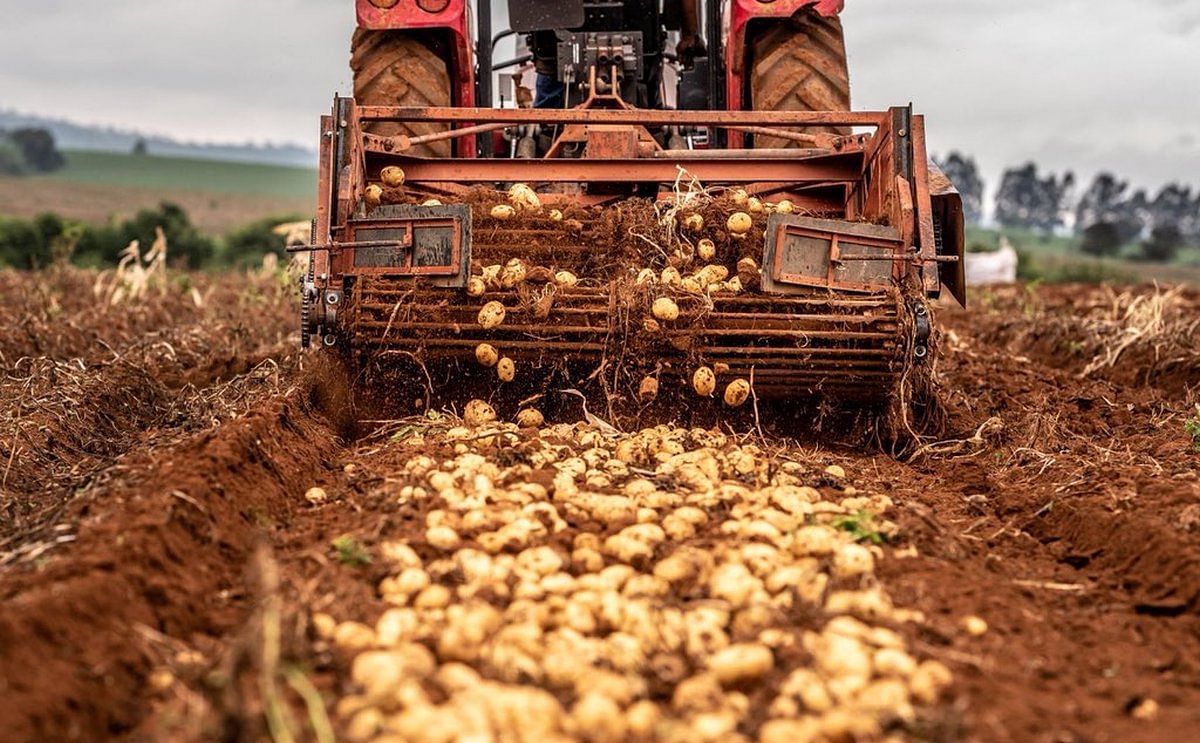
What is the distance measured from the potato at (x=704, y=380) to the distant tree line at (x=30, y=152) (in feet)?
198

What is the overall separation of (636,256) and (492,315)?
2.33 feet

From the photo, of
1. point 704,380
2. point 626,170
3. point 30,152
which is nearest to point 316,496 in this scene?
point 704,380

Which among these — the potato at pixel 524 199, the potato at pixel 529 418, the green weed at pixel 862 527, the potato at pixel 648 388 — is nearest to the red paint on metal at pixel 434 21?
the potato at pixel 524 199

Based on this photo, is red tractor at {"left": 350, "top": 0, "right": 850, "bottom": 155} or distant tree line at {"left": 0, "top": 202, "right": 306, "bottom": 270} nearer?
red tractor at {"left": 350, "top": 0, "right": 850, "bottom": 155}

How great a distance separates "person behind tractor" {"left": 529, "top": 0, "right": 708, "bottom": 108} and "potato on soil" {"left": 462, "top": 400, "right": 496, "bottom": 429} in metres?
2.81

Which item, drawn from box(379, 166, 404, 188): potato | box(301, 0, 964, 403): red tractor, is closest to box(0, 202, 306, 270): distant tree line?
box(379, 166, 404, 188): potato

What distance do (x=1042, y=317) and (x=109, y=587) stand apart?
9.43 metres

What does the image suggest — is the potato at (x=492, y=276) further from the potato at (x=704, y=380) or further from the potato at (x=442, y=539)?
the potato at (x=442, y=539)

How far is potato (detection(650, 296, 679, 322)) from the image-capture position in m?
5.03

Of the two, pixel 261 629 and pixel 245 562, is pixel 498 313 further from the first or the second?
pixel 261 629

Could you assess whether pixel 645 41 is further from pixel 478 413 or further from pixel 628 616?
pixel 628 616

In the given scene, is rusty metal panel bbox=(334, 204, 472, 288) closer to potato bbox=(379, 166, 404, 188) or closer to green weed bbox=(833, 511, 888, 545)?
potato bbox=(379, 166, 404, 188)

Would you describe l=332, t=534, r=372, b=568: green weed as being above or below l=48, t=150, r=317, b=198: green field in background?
below

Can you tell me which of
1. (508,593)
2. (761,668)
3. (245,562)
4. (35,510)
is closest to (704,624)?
(761,668)
